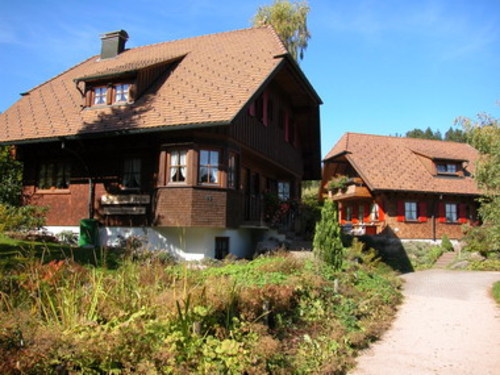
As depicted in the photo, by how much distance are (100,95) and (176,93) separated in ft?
10.8

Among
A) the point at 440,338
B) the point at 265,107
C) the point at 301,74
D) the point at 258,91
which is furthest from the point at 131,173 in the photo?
the point at 440,338

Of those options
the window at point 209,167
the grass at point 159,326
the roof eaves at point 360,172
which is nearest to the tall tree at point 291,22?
the roof eaves at point 360,172

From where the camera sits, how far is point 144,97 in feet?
52.0

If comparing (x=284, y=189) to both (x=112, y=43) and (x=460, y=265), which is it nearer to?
(x=460, y=265)

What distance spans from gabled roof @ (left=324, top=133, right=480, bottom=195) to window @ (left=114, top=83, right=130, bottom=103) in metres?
16.0

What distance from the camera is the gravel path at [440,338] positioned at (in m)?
7.33

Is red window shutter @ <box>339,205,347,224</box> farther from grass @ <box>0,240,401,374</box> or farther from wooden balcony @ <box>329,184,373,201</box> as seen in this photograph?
grass @ <box>0,240,401,374</box>

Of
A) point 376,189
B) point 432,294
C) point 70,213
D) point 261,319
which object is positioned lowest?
point 432,294

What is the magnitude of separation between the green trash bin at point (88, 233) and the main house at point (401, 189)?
55.8 ft

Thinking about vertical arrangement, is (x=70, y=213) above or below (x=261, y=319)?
above

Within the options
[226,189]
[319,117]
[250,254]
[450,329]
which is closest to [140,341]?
[450,329]

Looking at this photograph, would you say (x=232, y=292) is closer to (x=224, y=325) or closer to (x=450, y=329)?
(x=224, y=325)

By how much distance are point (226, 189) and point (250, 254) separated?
3789 millimetres

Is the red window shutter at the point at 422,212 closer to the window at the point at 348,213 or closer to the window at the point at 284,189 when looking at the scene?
the window at the point at 348,213
